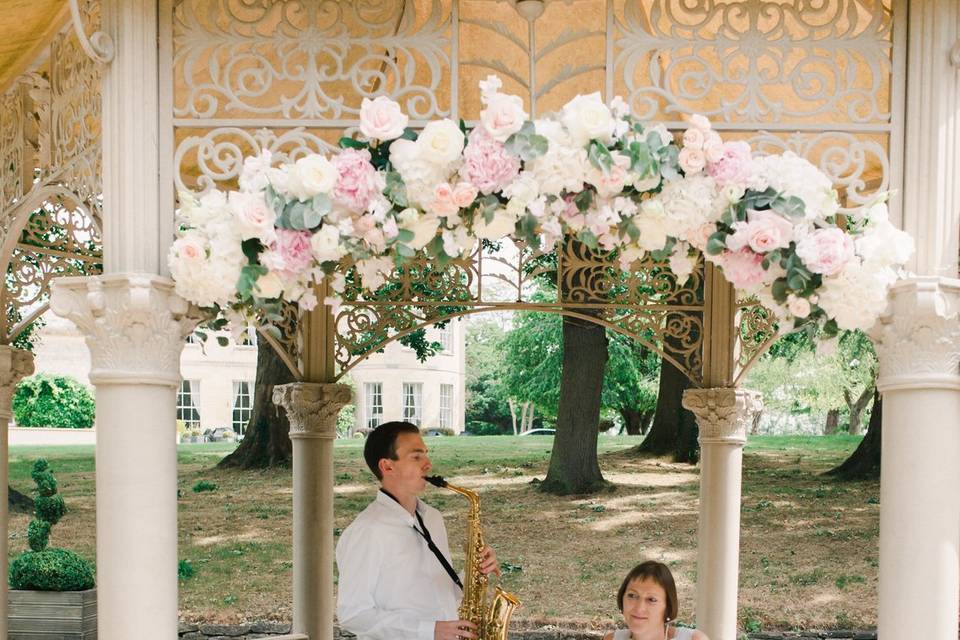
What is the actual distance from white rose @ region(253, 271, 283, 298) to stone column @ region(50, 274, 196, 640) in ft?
1.64

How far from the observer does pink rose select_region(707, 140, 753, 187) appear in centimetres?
438

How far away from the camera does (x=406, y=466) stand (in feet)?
18.5

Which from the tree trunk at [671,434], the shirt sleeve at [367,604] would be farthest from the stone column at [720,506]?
the tree trunk at [671,434]

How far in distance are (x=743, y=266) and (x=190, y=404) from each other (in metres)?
18.5

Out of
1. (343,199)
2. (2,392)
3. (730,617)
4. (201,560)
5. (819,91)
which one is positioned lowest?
(201,560)

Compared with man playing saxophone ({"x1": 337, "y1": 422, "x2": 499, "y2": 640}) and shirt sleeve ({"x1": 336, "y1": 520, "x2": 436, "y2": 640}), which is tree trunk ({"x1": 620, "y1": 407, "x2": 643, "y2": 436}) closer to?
man playing saxophone ({"x1": 337, "y1": 422, "x2": 499, "y2": 640})

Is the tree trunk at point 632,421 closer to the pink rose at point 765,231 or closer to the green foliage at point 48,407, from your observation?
the green foliage at point 48,407

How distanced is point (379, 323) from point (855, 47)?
182 inches

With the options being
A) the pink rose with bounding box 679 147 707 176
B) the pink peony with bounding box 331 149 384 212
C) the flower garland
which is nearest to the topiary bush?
the flower garland

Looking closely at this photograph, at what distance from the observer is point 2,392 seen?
22.7 feet

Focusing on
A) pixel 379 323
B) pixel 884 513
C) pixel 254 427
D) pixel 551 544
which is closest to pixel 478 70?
pixel 379 323

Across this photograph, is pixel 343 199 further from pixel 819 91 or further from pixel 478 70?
pixel 478 70

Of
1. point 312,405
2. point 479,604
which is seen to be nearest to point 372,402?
point 312,405

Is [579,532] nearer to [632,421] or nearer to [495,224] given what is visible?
[632,421]
